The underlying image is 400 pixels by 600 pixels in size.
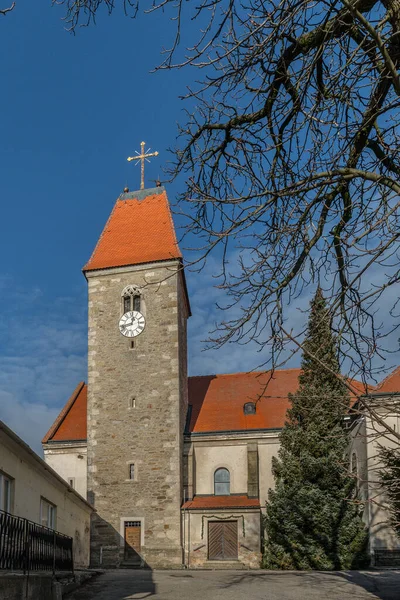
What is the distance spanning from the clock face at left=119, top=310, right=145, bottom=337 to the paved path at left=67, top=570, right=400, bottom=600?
44.3ft

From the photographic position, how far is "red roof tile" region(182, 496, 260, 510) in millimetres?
27750

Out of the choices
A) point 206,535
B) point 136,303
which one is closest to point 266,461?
point 206,535

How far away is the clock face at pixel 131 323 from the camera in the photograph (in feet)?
102

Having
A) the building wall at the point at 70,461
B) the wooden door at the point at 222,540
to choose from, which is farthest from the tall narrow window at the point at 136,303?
the wooden door at the point at 222,540

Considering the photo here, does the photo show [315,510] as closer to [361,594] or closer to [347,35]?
[361,594]

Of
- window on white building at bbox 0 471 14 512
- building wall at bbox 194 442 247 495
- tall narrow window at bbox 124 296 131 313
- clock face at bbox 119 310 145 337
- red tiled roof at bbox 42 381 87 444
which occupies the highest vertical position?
tall narrow window at bbox 124 296 131 313

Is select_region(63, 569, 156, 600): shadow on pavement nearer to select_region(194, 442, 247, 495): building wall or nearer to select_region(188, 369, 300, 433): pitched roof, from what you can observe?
select_region(194, 442, 247, 495): building wall

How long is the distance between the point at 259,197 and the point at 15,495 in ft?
30.8

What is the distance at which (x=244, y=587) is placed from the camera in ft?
52.0

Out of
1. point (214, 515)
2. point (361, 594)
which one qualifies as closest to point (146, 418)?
point (214, 515)

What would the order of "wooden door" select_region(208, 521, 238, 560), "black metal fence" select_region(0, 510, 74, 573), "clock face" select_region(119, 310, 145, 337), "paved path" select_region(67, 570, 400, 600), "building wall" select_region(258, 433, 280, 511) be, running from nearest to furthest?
"black metal fence" select_region(0, 510, 74, 573), "paved path" select_region(67, 570, 400, 600), "wooden door" select_region(208, 521, 238, 560), "building wall" select_region(258, 433, 280, 511), "clock face" select_region(119, 310, 145, 337)

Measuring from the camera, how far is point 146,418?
29531mm

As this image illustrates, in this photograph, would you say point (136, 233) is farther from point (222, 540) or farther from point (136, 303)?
point (222, 540)

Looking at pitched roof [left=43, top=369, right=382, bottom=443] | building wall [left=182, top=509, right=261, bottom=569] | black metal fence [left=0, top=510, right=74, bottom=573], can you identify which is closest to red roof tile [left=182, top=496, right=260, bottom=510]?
building wall [left=182, top=509, right=261, bottom=569]
